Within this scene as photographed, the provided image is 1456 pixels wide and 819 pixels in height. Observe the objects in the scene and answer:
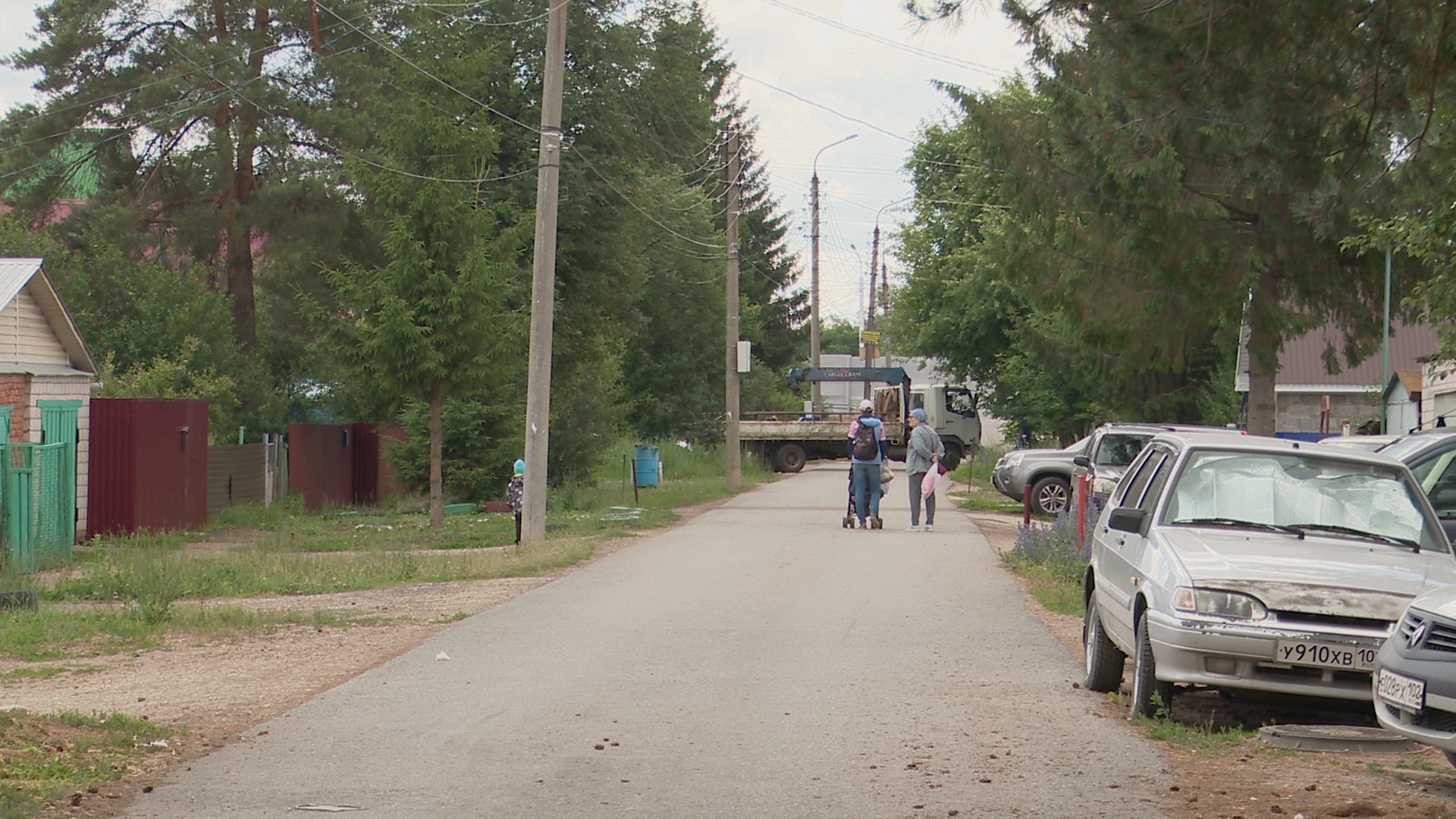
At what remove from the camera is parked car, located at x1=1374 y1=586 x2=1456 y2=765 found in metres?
6.06

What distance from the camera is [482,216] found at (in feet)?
74.5

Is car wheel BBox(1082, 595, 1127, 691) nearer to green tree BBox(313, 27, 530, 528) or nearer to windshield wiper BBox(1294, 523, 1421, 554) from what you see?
windshield wiper BBox(1294, 523, 1421, 554)

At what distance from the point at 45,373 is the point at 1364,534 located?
1714 centimetres

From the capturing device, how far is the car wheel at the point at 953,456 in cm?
4634

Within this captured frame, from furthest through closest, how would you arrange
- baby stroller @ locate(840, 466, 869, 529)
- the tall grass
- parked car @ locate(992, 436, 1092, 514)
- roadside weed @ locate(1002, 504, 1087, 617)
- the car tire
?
the car tire → parked car @ locate(992, 436, 1092, 514) → baby stroller @ locate(840, 466, 869, 529) → roadside weed @ locate(1002, 504, 1087, 617) → the tall grass

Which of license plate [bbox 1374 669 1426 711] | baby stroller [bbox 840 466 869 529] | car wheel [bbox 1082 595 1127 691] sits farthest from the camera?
baby stroller [bbox 840 466 869 529]

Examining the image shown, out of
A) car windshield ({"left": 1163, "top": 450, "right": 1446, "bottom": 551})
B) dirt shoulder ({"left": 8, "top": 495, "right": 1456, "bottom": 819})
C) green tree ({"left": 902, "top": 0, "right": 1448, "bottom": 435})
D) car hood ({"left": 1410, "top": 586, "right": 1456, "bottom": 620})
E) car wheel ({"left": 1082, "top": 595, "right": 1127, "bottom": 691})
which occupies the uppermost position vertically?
green tree ({"left": 902, "top": 0, "right": 1448, "bottom": 435})

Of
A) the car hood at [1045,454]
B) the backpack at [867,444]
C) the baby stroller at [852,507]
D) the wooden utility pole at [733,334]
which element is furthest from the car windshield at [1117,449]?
the wooden utility pole at [733,334]

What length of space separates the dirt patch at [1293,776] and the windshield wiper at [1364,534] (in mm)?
1027

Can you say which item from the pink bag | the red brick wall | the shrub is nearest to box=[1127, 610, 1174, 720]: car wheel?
the shrub

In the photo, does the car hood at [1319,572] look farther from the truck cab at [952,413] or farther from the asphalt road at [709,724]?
the truck cab at [952,413]

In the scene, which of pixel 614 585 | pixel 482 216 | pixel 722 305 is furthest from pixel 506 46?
pixel 722 305

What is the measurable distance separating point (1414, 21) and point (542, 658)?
679 cm

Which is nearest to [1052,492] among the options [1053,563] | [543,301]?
[1053,563]
